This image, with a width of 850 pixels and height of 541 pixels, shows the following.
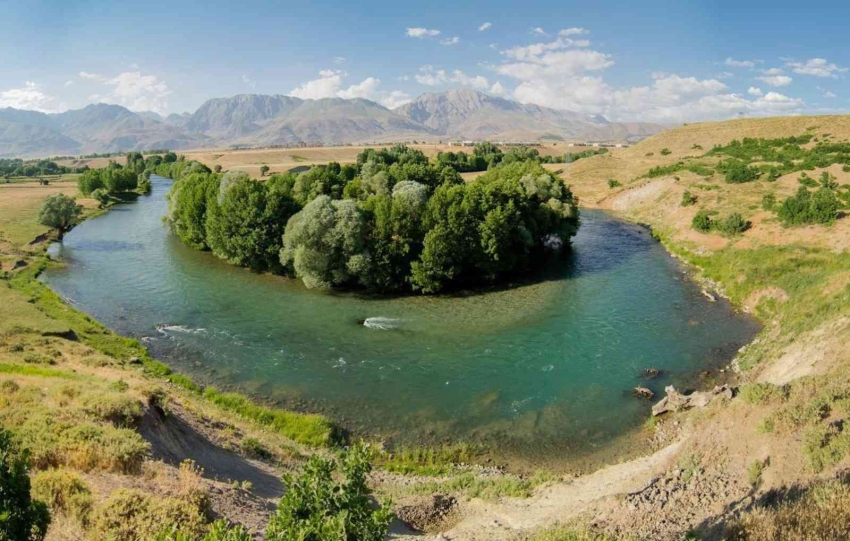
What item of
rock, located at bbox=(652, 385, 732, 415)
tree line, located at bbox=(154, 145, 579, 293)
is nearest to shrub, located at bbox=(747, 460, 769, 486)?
rock, located at bbox=(652, 385, 732, 415)

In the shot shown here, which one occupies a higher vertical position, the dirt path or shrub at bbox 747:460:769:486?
shrub at bbox 747:460:769:486

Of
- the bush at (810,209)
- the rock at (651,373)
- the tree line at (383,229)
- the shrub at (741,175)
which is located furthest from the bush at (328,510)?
the shrub at (741,175)

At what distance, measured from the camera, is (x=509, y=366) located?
39.7 m

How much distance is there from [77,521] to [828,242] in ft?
236

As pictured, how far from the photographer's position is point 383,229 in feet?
186

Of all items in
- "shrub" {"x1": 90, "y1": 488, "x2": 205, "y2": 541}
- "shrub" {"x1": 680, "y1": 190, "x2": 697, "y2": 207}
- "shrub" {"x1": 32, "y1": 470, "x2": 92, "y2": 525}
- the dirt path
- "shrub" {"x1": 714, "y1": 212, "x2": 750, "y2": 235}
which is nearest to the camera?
"shrub" {"x1": 90, "y1": 488, "x2": 205, "y2": 541}

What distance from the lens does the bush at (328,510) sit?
10930 millimetres

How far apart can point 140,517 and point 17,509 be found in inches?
150

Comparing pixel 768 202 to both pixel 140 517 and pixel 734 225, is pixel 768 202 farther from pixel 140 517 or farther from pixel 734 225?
pixel 140 517

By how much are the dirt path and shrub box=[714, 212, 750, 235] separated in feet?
185

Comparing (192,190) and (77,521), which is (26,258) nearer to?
(192,190)

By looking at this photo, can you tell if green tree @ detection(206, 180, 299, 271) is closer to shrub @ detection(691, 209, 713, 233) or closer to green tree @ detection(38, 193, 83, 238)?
green tree @ detection(38, 193, 83, 238)

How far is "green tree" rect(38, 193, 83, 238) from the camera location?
84.9 m

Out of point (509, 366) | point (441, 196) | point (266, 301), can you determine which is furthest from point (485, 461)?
point (441, 196)
